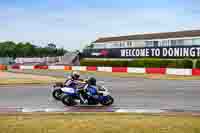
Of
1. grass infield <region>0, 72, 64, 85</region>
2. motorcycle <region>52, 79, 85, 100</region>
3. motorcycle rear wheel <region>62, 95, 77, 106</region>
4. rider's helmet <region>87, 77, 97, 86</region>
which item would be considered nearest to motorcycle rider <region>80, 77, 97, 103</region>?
rider's helmet <region>87, 77, 97, 86</region>

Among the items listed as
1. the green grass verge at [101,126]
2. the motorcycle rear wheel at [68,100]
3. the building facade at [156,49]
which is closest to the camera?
the green grass verge at [101,126]

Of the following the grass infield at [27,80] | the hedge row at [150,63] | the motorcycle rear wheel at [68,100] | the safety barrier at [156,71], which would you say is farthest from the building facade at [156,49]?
the motorcycle rear wheel at [68,100]

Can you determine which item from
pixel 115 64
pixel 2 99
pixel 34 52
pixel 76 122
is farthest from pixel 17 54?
pixel 76 122

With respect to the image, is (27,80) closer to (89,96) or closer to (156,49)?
(89,96)

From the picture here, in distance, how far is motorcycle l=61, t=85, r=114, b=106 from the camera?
41.2 ft

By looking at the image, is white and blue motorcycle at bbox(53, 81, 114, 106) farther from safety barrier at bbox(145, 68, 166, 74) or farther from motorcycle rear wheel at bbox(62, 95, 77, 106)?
safety barrier at bbox(145, 68, 166, 74)

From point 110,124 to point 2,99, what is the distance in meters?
7.37

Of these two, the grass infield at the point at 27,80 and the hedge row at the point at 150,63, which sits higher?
the hedge row at the point at 150,63

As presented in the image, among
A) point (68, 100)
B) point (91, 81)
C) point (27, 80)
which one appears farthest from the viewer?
point (27, 80)

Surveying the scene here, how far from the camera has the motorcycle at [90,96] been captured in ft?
41.2

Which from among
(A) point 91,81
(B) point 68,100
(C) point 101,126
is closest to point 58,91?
(B) point 68,100

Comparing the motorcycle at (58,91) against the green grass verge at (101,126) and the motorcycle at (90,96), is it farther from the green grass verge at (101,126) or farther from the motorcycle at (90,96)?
the green grass verge at (101,126)

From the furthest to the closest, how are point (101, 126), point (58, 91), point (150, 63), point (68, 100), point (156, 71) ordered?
point (150, 63) → point (156, 71) → point (58, 91) → point (68, 100) → point (101, 126)

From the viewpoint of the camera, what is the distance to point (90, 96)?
12.6 meters
